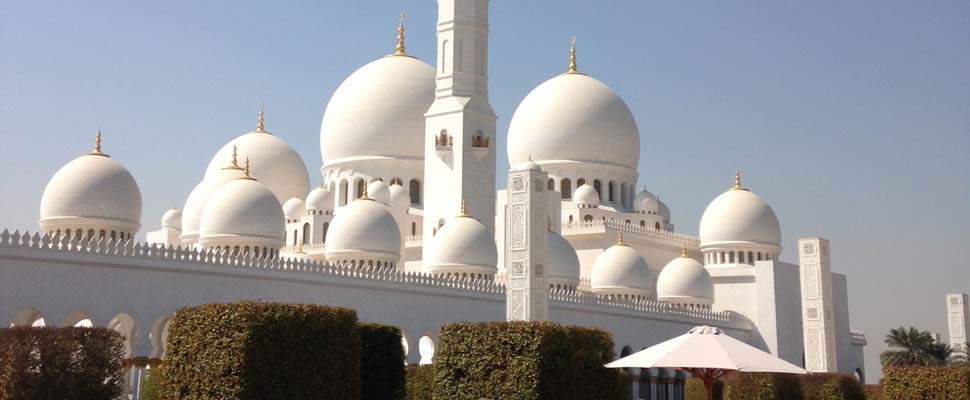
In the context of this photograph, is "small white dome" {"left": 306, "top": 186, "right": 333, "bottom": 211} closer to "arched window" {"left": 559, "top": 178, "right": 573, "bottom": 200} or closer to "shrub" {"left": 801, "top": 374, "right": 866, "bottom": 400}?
"arched window" {"left": 559, "top": 178, "right": 573, "bottom": 200}

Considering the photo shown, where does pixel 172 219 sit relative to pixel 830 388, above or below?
above

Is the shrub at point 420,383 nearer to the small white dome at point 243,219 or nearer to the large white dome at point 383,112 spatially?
the small white dome at point 243,219

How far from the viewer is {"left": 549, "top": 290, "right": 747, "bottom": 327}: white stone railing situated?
31.9 meters

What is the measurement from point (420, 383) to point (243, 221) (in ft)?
38.2

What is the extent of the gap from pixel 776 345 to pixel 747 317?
1.46 m

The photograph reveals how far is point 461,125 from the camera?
110 ft

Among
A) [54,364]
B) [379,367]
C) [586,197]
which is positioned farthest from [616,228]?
[54,364]

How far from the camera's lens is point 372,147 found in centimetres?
4000

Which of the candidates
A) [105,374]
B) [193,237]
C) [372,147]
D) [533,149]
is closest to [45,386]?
[105,374]

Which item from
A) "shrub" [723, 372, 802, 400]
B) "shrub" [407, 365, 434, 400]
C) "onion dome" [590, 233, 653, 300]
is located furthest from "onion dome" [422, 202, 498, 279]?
"shrub" [723, 372, 802, 400]

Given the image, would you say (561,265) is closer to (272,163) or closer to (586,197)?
(586,197)

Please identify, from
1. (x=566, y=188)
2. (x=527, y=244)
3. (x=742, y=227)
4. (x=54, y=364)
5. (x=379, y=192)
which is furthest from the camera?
(x=566, y=188)

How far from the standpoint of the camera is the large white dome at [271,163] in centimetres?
4128

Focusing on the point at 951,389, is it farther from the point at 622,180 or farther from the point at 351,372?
the point at 622,180
